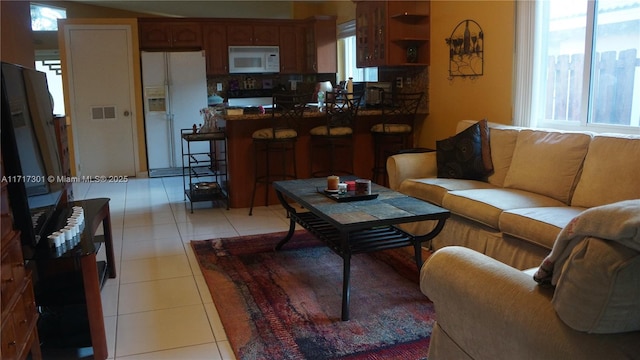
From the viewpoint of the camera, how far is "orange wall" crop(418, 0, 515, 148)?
4.31 m

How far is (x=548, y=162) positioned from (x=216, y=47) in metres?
5.71

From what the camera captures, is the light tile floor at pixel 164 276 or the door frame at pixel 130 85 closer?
the light tile floor at pixel 164 276

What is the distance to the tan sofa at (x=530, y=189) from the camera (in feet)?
9.52

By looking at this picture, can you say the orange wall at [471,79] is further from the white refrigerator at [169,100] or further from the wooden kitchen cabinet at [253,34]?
the wooden kitchen cabinet at [253,34]

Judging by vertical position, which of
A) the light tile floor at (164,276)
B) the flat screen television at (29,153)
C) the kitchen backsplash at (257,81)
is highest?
the kitchen backsplash at (257,81)

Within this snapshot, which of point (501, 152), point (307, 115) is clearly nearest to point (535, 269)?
point (501, 152)

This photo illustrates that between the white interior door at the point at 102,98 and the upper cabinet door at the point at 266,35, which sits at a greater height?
the upper cabinet door at the point at 266,35

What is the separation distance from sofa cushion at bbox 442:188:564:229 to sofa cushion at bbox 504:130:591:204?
0.24ft

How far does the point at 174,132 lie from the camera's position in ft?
24.2

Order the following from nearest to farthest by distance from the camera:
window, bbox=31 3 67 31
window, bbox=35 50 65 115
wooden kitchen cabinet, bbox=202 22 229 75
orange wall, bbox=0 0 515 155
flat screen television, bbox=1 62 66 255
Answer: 1. flat screen television, bbox=1 62 66 255
2. orange wall, bbox=0 0 515 155
3. wooden kitchen cabinet, bbox=202 22 229 75
4. window, bbox=31 3 67 31
5. window, bbox=35 50 65 115

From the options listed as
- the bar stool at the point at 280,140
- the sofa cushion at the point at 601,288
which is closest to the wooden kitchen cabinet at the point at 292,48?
the bar stool at the point at 280,140

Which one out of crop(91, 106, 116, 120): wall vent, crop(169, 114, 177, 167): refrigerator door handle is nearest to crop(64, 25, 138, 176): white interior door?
crop(91, 106, 116, 120): wall vent

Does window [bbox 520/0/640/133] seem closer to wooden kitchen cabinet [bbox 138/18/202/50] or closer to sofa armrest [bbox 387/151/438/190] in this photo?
sofa armrest [bbox 387/151/438/190]

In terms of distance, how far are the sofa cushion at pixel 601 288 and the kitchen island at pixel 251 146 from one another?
4101mm
